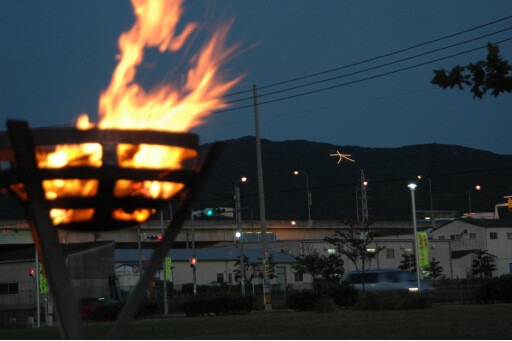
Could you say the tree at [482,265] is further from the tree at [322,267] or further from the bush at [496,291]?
the bush at [496,291]

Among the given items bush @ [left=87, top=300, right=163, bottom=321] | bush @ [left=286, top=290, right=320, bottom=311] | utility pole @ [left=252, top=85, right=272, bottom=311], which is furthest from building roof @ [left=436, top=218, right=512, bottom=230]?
bush @ [left=87, top=300, right=163, bottom=321]

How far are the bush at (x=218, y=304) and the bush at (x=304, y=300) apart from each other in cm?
218

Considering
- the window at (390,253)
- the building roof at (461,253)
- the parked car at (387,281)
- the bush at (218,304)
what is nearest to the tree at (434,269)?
the window at (390,253)

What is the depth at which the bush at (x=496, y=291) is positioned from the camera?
34.4 m

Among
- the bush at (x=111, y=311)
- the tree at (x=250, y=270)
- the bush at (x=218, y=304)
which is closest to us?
the bush at (x=111, y=311)

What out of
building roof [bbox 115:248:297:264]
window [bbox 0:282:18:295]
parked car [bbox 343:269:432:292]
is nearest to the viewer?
parked car [bbox 343:269:432:292]

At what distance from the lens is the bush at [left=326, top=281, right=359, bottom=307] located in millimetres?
36875

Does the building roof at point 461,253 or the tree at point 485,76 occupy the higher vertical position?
the tree at point 485,76

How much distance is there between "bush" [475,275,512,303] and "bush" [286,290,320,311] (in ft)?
24.1

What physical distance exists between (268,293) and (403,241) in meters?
44.5

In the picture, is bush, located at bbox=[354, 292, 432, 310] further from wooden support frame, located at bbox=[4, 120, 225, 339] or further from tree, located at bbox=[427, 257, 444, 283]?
tree, located at bbox=[427, 257, 444, 283]

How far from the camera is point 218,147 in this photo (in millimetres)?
11125

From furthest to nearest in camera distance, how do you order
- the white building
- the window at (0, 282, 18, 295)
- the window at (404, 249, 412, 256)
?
the white building, the window at (404, 249, 412, 256), the window at (0, 282, 18, 295)

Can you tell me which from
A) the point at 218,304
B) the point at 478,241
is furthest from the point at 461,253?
the point at 218,304
